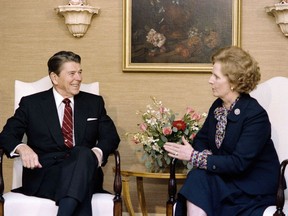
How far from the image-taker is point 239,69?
443 centimetres

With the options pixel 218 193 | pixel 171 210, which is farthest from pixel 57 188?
pixel 218 193

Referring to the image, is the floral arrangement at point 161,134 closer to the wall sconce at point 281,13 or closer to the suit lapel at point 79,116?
the suit lapel at point 79,116

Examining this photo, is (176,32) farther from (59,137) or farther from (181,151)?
(181,151)

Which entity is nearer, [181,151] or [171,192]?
[181,151]

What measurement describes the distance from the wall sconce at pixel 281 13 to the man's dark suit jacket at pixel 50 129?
1693 mm

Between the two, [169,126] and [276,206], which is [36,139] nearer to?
[169,126]

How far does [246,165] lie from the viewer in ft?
14.2

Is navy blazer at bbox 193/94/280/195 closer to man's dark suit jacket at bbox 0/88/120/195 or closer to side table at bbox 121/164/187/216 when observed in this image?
side table at bbox 121/164/187/216

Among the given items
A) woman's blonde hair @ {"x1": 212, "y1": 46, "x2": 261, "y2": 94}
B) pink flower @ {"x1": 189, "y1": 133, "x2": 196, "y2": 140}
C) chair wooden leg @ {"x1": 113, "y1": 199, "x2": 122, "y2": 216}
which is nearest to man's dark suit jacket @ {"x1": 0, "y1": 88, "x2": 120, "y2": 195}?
chair wooden leg @ {"x1": 113, "y1": 199, "x2": 122, "y2": 216}

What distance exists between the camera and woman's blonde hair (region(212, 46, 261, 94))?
175 inches

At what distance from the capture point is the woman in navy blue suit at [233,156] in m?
4.28

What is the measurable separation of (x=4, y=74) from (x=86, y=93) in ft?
4.32

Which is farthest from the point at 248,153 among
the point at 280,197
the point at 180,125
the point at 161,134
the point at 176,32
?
the point at 176,32

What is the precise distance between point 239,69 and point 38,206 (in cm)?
167
